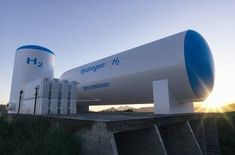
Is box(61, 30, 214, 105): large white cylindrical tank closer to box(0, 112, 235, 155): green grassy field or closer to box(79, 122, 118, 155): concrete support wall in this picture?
box(0, 112, 235, 155): green grassy field

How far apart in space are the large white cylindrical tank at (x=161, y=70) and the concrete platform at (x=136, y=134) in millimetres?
1770

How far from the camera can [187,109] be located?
396 inches

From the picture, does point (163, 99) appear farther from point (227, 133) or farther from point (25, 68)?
point (25, 68)

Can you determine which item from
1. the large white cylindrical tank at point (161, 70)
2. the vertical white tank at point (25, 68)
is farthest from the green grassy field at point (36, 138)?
the vertical white tank at point (25, 68)

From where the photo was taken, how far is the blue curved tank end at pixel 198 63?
8344 millimetres

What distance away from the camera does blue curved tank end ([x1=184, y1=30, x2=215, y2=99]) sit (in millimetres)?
8344

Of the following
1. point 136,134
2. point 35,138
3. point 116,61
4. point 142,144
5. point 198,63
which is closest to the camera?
point 142,144

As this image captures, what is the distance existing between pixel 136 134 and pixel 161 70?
3.94 metres

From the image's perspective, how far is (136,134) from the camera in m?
6.48

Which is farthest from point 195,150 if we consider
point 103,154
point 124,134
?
point 103,154

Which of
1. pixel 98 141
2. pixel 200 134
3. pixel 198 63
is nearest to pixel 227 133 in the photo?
pixel 200 134

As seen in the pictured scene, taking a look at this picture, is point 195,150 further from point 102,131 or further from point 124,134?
point 102,131

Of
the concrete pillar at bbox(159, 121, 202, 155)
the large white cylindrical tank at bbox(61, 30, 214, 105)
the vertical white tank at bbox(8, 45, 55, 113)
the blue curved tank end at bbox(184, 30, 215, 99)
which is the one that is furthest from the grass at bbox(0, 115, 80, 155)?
the blue curved tank end at bbox(184, 30, 215, 99)

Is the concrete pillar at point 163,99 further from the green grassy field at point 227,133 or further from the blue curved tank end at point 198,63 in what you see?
the green grassy field at point 227,133
